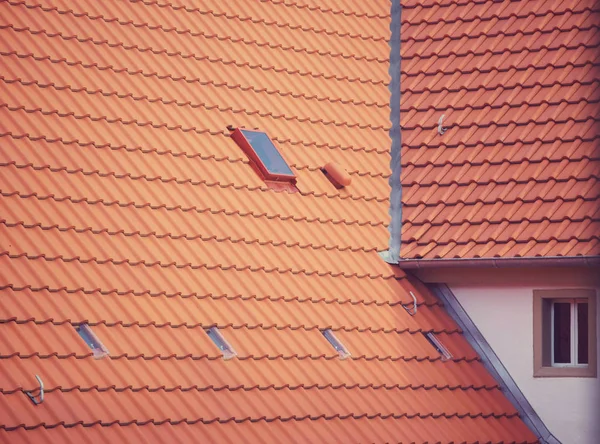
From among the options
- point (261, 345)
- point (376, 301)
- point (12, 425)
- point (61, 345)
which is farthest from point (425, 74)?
point (12, 425)

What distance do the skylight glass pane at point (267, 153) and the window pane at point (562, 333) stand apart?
3.10m

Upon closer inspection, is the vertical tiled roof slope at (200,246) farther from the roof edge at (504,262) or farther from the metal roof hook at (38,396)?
the roof edge at (504,262)

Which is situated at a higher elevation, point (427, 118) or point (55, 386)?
point (427, 118)

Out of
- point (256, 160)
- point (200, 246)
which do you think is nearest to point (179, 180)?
point (200, 246)

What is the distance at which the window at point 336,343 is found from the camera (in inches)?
602

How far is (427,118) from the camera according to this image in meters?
17.9

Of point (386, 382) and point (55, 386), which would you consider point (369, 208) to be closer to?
point (386, 382)

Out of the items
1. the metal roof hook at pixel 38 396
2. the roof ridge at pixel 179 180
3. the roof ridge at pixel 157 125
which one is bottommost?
the metal roof hook at pixel 38 396

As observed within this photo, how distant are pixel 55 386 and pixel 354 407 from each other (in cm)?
318

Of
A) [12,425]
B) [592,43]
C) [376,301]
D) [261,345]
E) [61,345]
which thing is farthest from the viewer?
[592,43]

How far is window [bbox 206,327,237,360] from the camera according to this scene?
47.2 ft

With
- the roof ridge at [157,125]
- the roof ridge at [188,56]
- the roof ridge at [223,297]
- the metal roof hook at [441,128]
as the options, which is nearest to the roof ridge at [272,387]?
the roof ridge at [223,297]

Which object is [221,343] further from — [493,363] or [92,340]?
[493,363]

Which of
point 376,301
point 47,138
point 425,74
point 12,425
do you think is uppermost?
point 425,74
